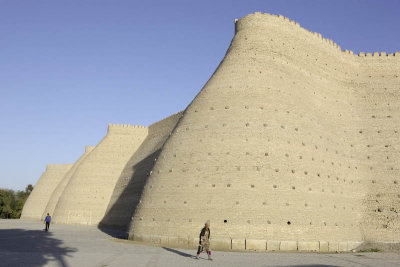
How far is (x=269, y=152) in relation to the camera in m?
16.8

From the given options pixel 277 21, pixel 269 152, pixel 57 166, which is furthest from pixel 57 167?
pixel 269 152

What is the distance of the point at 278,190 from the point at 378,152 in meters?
8.08

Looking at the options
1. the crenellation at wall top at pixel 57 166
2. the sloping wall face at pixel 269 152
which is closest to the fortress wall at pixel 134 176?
the sloping wall face at pixel 269 152

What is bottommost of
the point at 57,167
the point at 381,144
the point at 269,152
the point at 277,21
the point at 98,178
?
the point at 269,152

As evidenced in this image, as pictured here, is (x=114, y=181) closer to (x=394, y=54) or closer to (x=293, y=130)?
(x=293, y=130)

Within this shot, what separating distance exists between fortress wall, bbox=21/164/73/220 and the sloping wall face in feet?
117

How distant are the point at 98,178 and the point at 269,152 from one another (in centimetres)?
2526

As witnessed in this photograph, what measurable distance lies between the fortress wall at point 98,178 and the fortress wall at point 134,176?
859mm

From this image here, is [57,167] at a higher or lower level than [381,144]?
higher

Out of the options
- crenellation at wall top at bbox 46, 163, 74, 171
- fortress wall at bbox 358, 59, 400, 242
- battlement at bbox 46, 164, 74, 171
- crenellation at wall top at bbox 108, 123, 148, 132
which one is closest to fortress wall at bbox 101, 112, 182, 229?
crenellation at wall top at bbox 108, 123, 148, 132

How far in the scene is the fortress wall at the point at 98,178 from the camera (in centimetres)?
3544

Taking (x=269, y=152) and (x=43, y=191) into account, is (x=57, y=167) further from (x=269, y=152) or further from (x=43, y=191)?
(x=269, y=152)

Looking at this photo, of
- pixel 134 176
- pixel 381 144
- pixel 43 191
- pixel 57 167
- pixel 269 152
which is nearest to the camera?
pixel 269 152

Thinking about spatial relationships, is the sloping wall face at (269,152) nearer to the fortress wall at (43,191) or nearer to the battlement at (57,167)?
the fortress wall at (43,191)
